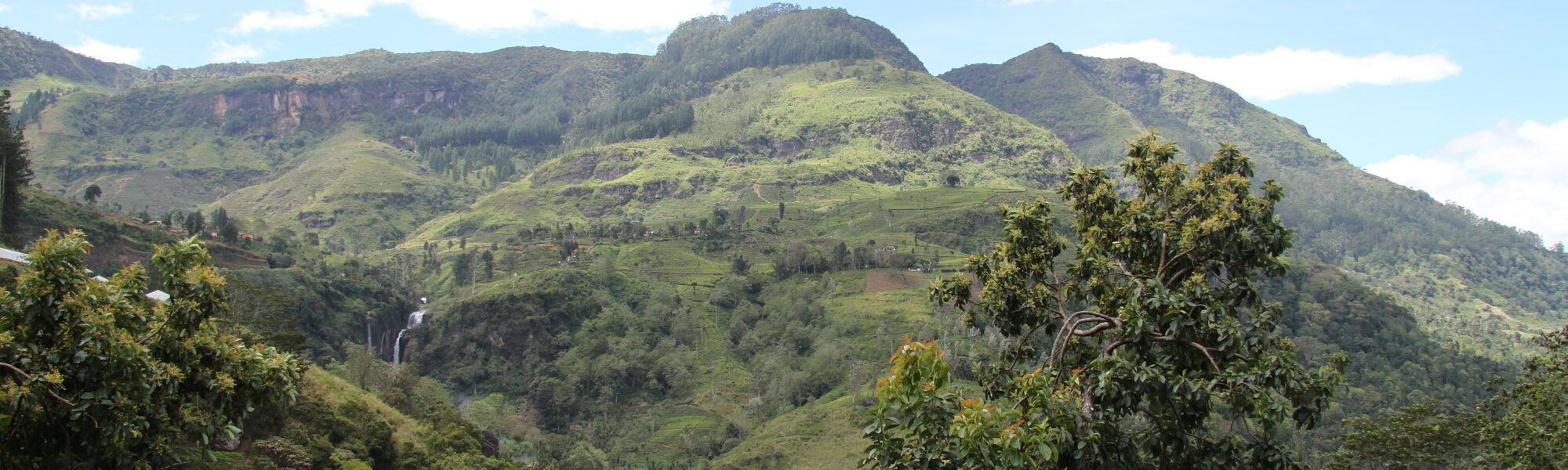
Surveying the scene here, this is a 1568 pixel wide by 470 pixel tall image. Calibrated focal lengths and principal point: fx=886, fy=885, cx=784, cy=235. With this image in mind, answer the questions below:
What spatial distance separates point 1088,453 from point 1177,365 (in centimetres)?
138

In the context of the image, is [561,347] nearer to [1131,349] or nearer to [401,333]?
[401,333]

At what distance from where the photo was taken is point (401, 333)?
95.4 metres


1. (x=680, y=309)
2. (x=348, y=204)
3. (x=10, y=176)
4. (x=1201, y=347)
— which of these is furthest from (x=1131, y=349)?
(x=348, y=204)

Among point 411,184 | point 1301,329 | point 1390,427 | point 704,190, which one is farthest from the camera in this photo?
point 411,184

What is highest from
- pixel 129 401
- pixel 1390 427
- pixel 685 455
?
pixel 129 401

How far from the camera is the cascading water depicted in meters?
92.6

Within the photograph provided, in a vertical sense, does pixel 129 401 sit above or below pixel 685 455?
above

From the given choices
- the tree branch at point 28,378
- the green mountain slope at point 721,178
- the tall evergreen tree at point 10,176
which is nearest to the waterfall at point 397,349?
the tall evergreen tree at point 10,176

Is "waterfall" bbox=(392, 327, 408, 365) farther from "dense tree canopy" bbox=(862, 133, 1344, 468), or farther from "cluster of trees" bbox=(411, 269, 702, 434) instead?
"dense tree canopy" bbox=(862, 133, 1344, 468)

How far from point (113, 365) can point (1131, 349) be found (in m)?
9.83

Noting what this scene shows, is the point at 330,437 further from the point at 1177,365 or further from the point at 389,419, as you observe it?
the point at 1177,365

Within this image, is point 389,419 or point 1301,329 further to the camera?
point 1301,329

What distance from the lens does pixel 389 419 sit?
43438 millimetres

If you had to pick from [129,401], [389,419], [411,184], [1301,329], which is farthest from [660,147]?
[129,401]
